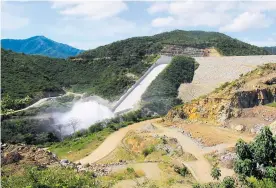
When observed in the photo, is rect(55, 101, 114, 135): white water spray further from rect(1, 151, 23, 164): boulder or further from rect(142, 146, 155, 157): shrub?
A: rect(1, 151, 23, 164): boulder

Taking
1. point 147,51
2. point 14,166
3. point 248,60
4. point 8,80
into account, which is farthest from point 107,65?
point 14,166

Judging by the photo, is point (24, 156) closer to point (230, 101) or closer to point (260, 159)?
point (260, 159)

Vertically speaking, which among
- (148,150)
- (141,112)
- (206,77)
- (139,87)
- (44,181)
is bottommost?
(148,150)

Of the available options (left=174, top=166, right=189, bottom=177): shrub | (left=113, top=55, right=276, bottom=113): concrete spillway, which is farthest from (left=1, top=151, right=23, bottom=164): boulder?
(left=113, top=55, right=276, bottom=113): concrete spillway

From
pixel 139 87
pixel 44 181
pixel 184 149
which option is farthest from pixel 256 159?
pixel 139 87

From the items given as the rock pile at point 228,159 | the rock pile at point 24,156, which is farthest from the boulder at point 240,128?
the rock pile at point 24,156

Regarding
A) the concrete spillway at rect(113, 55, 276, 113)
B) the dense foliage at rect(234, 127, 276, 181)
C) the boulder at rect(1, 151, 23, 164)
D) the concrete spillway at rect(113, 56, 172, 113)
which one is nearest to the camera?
the dense foliage at rect(234, 127, 276, 181)

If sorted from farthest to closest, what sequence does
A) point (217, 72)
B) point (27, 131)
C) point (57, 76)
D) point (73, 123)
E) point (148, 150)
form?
1. point (57, 76)
2. point (217, 72)
3. point (73, 123)
4. point (27, 131)
5. point (148, 150)
